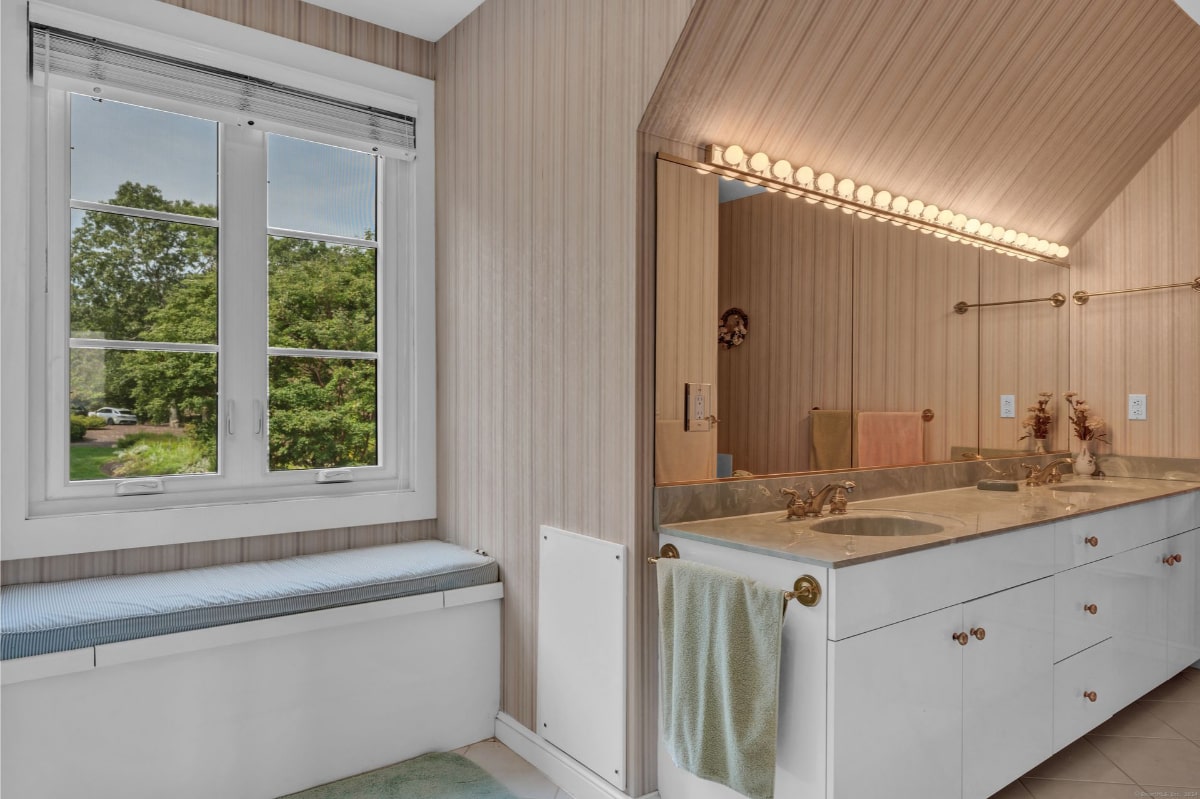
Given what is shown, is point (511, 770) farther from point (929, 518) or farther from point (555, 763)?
point (929, 518)

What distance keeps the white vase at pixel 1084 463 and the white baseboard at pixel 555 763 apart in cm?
244

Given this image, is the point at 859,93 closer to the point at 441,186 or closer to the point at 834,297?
the point at 834,297

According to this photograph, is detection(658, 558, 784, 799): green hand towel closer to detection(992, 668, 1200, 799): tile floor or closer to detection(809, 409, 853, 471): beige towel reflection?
detection(809, 409, 853, 471): beige towel reflection

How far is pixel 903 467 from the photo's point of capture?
2.71 meters

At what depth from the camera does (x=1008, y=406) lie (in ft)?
10.5

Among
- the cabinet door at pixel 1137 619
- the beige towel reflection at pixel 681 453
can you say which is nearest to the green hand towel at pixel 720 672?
the beige towel reflection at pixel 681 453

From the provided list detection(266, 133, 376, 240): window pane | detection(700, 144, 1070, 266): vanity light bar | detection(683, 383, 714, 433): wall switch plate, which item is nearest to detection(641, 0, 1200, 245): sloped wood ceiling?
detection(700, 144, 1070, 266): vanity light bar

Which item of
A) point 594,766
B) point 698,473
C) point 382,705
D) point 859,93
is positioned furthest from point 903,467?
point 382,705

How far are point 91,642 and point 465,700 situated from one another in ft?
3.51

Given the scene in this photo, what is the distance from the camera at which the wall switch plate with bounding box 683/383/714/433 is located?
6.78 feet

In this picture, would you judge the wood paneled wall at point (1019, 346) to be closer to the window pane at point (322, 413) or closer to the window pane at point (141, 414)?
the window pane at point (322, 413)

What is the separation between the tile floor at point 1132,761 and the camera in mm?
2164

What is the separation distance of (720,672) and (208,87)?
2.31 meters

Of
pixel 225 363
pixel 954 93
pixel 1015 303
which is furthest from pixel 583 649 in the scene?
pixel 1015 303
